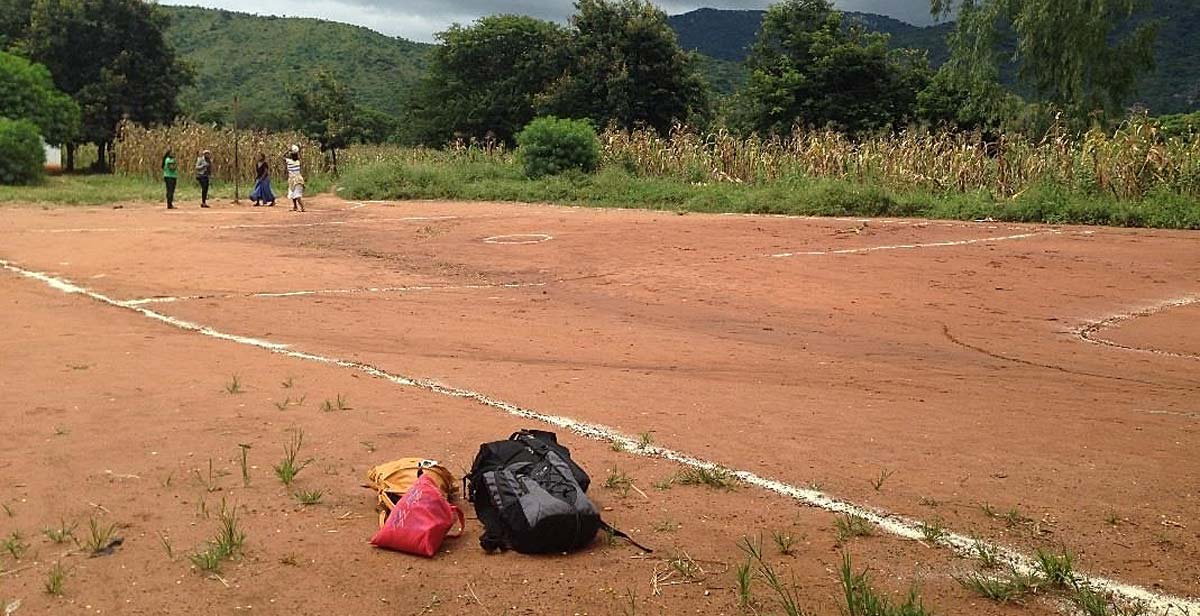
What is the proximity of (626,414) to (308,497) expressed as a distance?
216cm

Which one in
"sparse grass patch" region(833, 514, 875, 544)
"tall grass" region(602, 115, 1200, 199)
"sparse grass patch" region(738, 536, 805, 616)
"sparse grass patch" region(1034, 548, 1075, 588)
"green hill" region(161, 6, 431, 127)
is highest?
"green hill" region(161, 6, 431, 127)

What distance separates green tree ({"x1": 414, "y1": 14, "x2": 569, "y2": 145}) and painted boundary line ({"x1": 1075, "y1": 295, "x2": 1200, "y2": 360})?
4393 cm

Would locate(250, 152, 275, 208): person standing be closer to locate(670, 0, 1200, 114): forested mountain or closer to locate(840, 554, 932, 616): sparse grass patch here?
locate(840, 554, 932, 616): sparse grass patch

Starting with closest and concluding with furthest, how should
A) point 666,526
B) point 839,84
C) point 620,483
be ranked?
1. point 666,526
2. point 620,483
3. point 839,84

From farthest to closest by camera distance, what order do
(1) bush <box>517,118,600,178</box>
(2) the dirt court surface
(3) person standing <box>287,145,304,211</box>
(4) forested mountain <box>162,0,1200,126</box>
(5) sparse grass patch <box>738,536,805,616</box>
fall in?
(4) forested mountain <box>162,0,1200,126</box> < (1) bush <box>517,118,600,178</box> < (3) person standing <box>287,145,304,211</box> < (2) the dirt court surface < (5) sparse grass patch <box>738,536,805,616</box>

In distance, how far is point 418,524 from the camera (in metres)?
4.02

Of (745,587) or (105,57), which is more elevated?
(105,57)

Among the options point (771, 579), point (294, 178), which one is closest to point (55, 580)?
point (771, 579)

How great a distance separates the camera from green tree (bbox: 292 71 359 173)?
53938mm

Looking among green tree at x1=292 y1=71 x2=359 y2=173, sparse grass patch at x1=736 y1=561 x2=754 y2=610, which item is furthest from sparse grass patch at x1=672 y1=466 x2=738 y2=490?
green tree at x1=292 y1=71 x2=359 y2=173

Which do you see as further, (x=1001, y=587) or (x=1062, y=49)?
(x=1062, y=49)

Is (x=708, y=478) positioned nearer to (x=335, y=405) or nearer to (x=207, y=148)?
(x=335, y=405)

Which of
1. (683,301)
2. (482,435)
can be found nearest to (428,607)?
(482,435)

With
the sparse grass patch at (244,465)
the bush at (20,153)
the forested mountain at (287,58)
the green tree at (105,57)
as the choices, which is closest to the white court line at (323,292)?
the sparse grass patch at (244,465)
